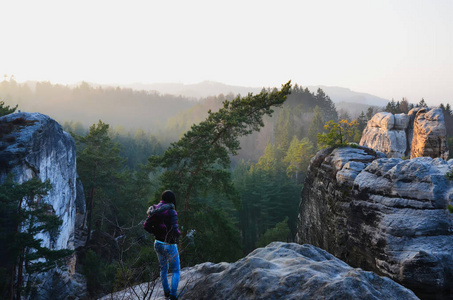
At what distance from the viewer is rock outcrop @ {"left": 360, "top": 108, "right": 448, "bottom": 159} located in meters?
29.5

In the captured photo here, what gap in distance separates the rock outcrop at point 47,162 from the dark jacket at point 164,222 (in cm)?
1263

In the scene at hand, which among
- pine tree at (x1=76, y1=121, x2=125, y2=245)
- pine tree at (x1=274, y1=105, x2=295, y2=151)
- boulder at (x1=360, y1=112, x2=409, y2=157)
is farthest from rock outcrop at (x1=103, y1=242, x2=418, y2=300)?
pine tree at (x1=274, y1=105, x2=295, y2=151)

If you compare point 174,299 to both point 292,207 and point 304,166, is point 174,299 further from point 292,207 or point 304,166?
point 304,166

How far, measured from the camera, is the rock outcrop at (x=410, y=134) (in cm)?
2950

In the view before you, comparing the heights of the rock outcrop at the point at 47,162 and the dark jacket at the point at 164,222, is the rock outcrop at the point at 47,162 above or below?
below

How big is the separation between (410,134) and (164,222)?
129 ft

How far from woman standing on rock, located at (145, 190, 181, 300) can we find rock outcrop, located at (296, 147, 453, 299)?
298 inches

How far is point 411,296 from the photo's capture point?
4703mm

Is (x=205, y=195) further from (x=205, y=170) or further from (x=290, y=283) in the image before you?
(x=290, y=283)

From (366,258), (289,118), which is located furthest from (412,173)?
(289,118)

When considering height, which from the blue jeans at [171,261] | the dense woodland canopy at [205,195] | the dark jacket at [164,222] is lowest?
the dense woodland canopy at [205,195]

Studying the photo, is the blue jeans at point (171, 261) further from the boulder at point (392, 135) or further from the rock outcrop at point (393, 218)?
the boulder at point (392, 135)

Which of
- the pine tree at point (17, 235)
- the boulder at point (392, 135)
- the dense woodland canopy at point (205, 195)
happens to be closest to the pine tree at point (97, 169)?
the dense woodland canopy at point (205, 195)

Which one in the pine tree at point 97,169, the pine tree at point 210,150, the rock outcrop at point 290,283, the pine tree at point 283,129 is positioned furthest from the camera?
the pine tree at point 283,129
